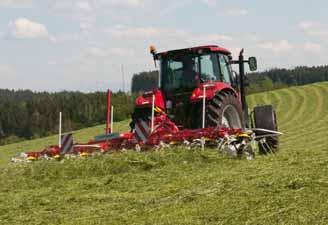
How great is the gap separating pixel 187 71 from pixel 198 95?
0.92 m

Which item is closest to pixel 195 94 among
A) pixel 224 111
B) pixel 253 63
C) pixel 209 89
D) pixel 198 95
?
pixel 198 95

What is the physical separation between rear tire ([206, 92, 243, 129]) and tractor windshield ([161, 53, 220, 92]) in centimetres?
62

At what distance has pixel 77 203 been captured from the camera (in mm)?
7324

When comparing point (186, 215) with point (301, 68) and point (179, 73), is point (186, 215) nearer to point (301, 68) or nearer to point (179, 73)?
point (179, 73)

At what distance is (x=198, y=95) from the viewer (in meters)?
11.7

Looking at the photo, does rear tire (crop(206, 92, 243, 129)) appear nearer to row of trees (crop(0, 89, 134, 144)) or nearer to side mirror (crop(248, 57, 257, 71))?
side mirror (crop(248, 57, 257, 71))

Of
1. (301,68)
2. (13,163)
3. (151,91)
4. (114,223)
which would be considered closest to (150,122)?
(151,91)

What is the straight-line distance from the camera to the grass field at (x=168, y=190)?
5.64m

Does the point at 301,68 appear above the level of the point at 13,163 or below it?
above

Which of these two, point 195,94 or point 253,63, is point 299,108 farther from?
point 195,94

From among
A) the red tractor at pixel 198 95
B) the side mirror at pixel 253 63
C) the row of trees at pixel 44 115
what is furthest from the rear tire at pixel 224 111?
the row of trees at pixel 44 115

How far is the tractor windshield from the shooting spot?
12273 mm

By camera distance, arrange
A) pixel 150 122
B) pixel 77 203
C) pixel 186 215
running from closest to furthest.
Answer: pixel 186 215, pixel 77 203, pixel 150 122

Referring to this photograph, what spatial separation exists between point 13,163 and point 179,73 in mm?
3827
